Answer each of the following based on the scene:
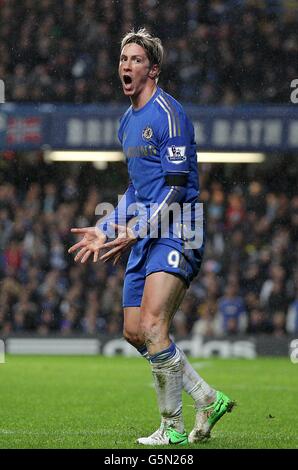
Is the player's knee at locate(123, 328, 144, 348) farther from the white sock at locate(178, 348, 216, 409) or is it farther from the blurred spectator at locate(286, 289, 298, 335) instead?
the blurred spectator at locate(286, 289, 298, 335)

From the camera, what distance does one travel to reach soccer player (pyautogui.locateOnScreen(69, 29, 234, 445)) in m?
5.85

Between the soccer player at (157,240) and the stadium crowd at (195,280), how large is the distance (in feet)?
33.6

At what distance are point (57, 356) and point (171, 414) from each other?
10.5 meters

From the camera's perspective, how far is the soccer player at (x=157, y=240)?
5.85 m

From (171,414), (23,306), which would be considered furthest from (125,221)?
(23,306)

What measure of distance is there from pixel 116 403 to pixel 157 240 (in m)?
3.39

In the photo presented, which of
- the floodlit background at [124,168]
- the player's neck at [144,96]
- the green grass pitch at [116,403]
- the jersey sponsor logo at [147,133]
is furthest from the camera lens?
the floodlit background at [124,168]

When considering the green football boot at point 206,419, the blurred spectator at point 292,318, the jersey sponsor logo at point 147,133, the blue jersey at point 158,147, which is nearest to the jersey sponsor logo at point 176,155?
the blue jersey at point 158,147

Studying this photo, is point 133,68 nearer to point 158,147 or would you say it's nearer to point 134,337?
point 158,147

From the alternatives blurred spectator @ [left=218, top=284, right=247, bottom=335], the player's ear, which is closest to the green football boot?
the player's ear

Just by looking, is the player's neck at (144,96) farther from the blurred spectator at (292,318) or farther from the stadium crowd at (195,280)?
the blurred spectator at (292,318)

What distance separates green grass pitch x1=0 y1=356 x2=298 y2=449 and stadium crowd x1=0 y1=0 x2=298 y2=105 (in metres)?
6.14

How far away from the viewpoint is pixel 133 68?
602cm

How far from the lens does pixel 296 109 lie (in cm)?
1861
